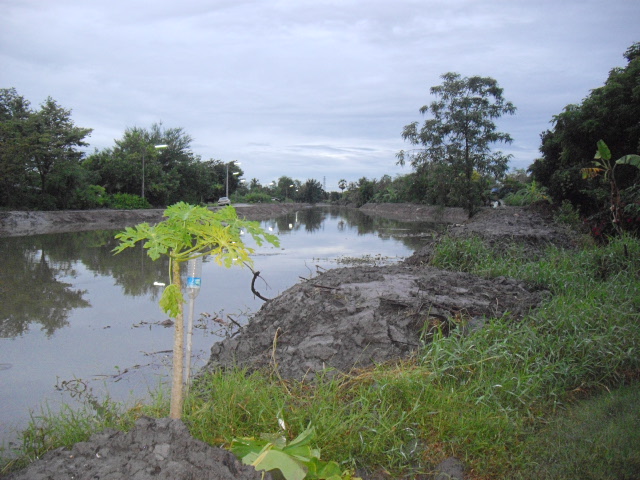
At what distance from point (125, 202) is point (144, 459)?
4104 centimetres

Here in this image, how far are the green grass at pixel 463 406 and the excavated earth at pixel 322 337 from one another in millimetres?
197

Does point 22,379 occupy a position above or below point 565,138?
below

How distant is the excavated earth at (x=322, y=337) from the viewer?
8.84ft

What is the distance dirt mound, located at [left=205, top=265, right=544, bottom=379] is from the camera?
4887 mm

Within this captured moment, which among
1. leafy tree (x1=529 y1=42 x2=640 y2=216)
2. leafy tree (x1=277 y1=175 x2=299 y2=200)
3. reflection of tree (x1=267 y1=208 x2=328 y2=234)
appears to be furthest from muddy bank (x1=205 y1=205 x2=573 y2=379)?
leafy tree (x1=277 y1=175 x2=299 y2=200)

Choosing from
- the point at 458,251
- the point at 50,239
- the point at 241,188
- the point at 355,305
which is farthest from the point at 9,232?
the point at 241,188

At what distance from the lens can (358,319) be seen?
5.31 metres

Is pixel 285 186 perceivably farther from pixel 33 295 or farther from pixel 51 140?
pixel 33 295

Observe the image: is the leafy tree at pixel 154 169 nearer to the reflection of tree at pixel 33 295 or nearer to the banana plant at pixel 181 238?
the reflection of tree at pixel 33 295

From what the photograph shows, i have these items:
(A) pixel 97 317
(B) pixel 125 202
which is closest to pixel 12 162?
(B) pixel 125 202

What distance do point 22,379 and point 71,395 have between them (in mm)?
867

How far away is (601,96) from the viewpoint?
51.2ft

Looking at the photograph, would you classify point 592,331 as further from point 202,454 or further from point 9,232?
point 9,232

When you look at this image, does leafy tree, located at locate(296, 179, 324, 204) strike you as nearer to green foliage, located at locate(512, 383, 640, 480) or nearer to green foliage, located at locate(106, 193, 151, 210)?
green foliage, located at locate(106, 193, 151, 210)
